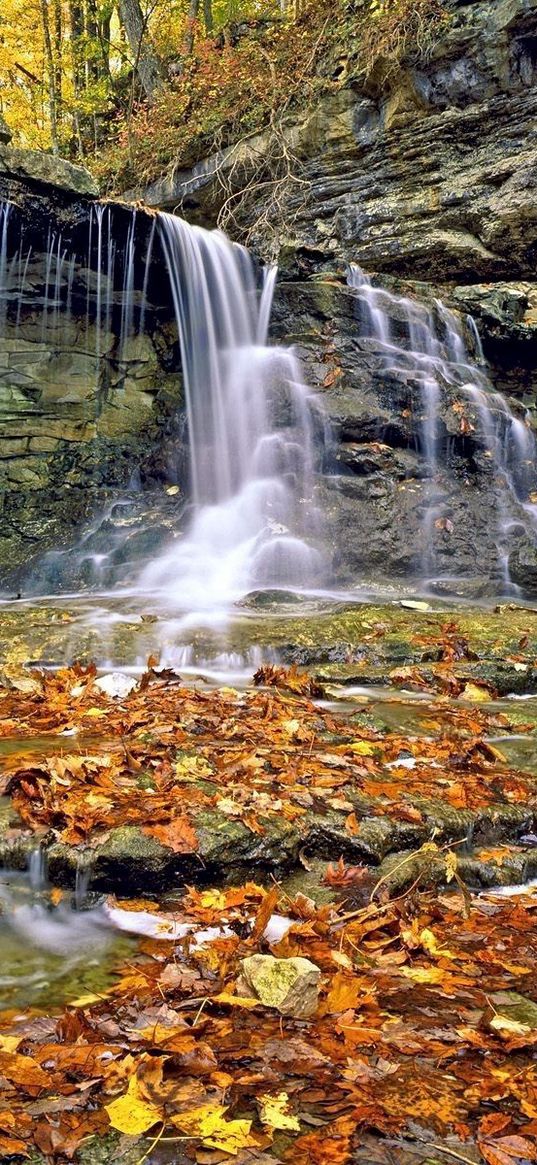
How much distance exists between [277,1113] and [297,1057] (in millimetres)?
182

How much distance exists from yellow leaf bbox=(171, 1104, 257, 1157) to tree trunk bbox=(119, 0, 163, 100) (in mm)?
22053

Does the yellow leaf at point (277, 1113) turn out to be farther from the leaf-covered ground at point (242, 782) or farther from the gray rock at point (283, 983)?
the leaf-covered ground at point (242, 782)

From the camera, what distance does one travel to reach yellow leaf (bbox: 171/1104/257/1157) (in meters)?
1.39

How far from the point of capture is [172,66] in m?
19.5

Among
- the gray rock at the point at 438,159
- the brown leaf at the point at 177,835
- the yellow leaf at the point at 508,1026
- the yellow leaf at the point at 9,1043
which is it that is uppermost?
→ the gray rock at the point at 438,159

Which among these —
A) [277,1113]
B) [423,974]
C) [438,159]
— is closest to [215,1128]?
[277,1113]

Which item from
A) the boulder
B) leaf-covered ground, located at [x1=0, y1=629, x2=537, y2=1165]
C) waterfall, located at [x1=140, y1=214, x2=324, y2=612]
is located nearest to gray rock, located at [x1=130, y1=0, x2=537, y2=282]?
waterfall, located at [x1=140, y1=214, x2=324, y2=612]

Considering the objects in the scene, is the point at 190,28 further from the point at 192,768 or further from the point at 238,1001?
the point at 238,1001

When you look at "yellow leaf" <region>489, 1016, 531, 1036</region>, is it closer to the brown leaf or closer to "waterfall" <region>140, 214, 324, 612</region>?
the brown leaf

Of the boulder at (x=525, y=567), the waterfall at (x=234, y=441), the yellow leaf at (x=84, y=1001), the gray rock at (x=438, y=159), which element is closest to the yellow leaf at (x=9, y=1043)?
the yellow leaf at (x=84, y=1001)

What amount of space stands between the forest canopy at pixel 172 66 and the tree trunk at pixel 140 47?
1.4 inches

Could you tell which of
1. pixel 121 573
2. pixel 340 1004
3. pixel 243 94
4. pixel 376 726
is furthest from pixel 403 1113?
pixel 243 94

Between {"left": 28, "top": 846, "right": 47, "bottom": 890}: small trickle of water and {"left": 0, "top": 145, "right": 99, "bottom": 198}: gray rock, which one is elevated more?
{"left": 0, "top": 145, "right": 99, "bottom": 198}: gray rock

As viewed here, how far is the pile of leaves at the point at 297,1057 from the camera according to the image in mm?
1409
